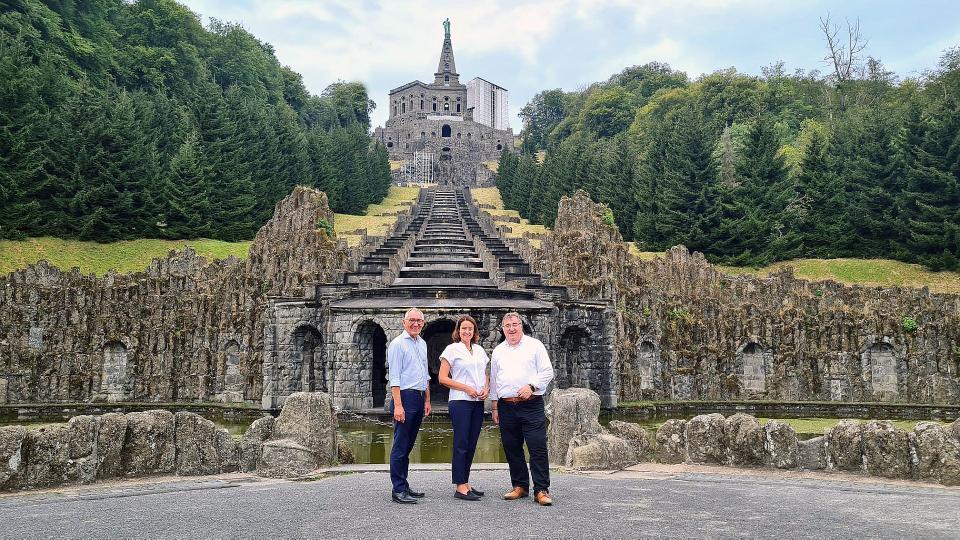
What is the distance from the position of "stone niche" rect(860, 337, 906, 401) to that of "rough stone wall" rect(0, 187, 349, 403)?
2231cm

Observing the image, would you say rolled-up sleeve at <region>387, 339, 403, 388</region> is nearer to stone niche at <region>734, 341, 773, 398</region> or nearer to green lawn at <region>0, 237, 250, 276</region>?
stone niche at <region>734, 341, 773, 398</region>

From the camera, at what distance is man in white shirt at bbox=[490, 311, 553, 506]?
349 inches

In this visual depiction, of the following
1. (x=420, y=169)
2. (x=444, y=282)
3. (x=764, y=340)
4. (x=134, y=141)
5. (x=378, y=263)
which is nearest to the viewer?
(x=444, y=282)

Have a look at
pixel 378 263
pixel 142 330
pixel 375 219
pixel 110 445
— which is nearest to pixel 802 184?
pixel 378 263

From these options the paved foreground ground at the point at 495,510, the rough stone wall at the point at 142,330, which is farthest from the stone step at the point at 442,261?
the paved foreground ground at the point at 495,510

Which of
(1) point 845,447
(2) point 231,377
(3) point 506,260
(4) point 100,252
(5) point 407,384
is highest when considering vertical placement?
(4) point 100,252

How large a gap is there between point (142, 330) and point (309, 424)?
2460cm

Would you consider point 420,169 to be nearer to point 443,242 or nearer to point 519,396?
point 443,242

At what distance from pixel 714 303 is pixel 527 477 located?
2583cm

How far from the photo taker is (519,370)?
8906 mm

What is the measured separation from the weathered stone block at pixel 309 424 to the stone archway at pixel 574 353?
16.8 m

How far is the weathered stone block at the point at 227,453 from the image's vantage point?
1111 cm

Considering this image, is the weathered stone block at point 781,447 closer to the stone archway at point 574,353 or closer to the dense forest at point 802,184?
the stone archway at point 574,353

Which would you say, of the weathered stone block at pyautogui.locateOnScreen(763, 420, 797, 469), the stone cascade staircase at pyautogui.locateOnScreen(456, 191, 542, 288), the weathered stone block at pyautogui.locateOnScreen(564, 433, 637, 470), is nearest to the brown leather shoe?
the weathered stone block at pyautogui.locateOnScreen(564, 433, 637, 470)
